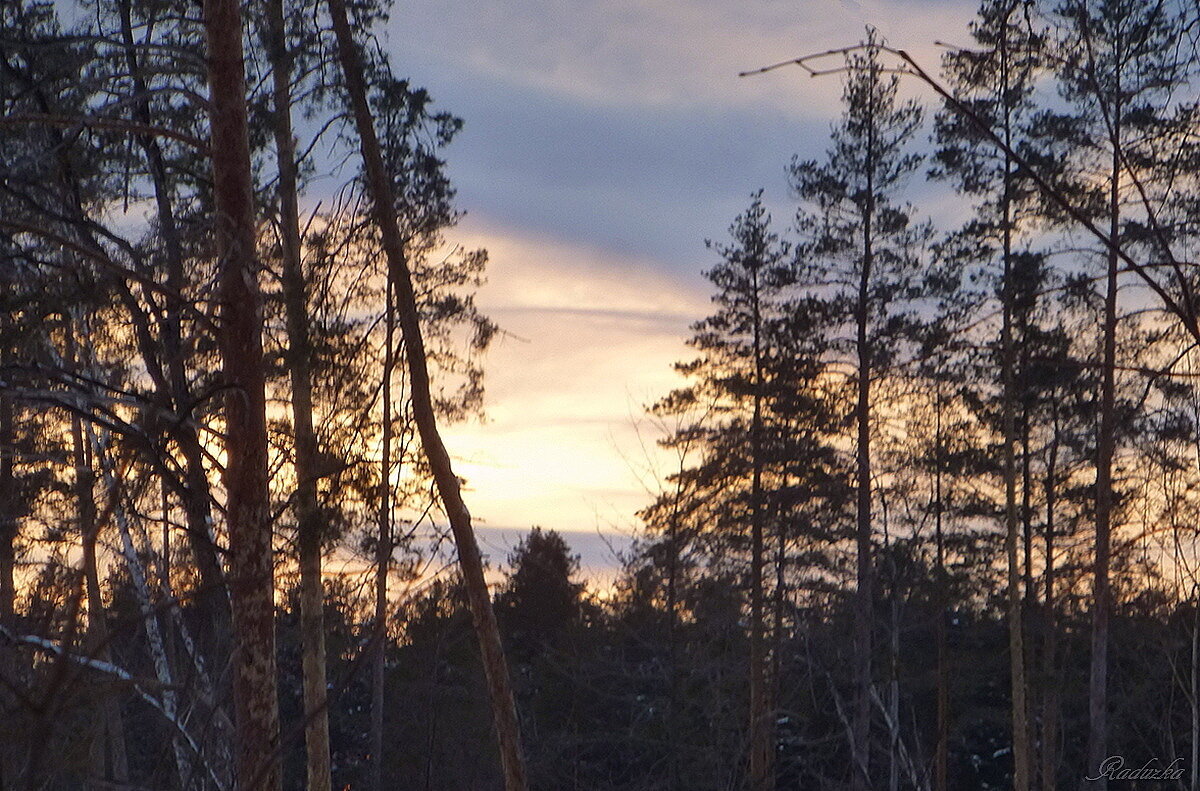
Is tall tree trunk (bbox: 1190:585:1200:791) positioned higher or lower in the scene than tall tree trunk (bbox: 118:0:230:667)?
lower

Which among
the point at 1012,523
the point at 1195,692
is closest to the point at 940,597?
the point at 1012,523

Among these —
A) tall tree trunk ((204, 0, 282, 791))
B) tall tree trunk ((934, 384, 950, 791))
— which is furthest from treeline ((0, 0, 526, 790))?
tall tree trunk ((934, 384, 950, 791))

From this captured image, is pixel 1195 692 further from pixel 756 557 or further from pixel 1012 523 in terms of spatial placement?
pixel 756 557

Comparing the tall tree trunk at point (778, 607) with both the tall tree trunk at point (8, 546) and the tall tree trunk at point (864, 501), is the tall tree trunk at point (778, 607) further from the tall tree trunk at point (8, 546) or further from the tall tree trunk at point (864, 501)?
the tall tree trunk at point (8, 546)

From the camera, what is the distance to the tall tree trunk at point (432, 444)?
7188mm

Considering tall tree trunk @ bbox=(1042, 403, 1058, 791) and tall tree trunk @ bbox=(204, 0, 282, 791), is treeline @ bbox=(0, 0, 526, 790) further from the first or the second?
tall tree trunk @ bbox=(1042, 403, 1058, 791)

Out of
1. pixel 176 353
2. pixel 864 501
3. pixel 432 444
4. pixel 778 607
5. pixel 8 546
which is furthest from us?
pixel 778 607

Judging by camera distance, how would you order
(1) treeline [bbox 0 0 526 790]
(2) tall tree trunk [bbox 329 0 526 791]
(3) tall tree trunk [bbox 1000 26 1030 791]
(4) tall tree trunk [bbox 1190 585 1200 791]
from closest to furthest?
(1) treeline [bbox 0 0 526 790], (2) tall tree trunk [bbox 329 0 526 791], (4) tall tree trunk [bbox 1190 585 1200 791], (3) tall tree trunk [bbox 1000 26 1030 791]

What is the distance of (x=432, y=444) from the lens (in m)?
7.27

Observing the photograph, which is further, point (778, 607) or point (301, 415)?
point (778, 607)

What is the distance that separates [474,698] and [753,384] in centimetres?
1141

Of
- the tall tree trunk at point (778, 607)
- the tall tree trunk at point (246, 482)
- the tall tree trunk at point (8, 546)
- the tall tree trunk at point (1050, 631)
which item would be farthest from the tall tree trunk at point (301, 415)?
the tall tree trunk at point (1050, 631)

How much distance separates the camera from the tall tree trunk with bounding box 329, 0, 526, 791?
7.19 metres

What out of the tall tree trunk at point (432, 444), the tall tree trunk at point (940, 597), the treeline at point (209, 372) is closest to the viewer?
the treeline at point (209, 372)
